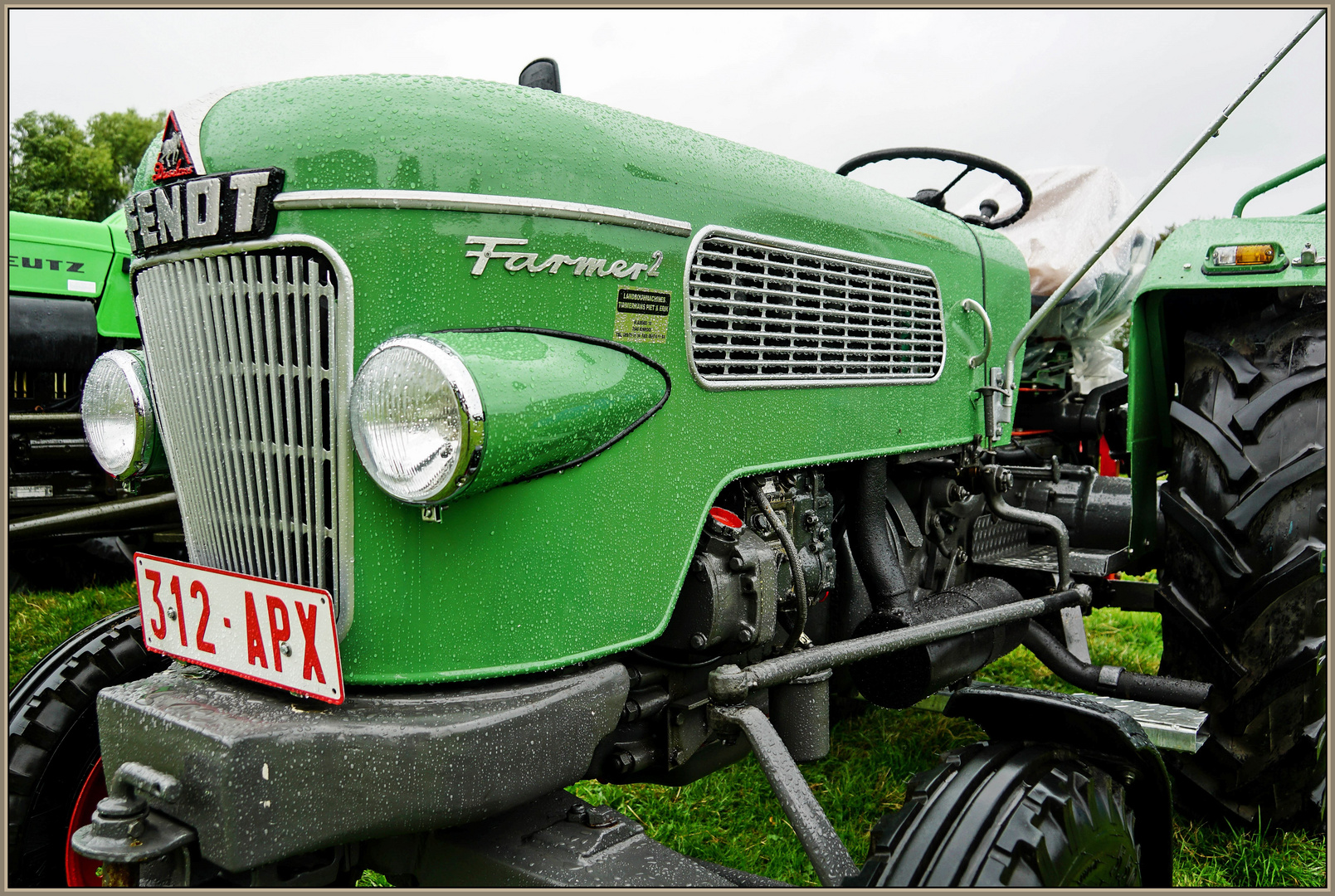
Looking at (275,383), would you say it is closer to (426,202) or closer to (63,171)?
(426,202)

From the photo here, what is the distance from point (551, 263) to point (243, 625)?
763 millimetres

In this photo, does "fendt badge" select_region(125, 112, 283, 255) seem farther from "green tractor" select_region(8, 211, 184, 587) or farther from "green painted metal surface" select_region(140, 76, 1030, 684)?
"green tractor" select_region(8, 211, 184, 587)

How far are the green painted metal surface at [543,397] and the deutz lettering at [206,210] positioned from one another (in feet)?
1.14

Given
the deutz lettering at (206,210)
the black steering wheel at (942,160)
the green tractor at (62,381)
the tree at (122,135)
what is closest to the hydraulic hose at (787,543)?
the deutz lettering at (206,210)

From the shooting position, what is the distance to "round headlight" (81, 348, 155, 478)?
1.81 m

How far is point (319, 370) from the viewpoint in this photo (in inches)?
56.3

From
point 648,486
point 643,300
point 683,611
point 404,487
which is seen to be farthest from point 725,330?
point 404,487

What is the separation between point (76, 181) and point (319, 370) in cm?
2154

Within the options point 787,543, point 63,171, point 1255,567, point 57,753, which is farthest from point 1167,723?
point 63,171

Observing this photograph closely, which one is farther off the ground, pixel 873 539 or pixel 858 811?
pixel 873 539

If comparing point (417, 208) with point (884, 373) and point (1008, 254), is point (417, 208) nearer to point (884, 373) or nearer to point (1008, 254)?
point (884, 373)

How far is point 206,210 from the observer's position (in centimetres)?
151

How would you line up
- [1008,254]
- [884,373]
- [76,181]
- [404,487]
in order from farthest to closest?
[76,181] < [1008,254] < [884,373] < [404,487]

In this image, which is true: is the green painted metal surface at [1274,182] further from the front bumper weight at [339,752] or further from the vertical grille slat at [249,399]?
the vertical grille slat at [249,399]
